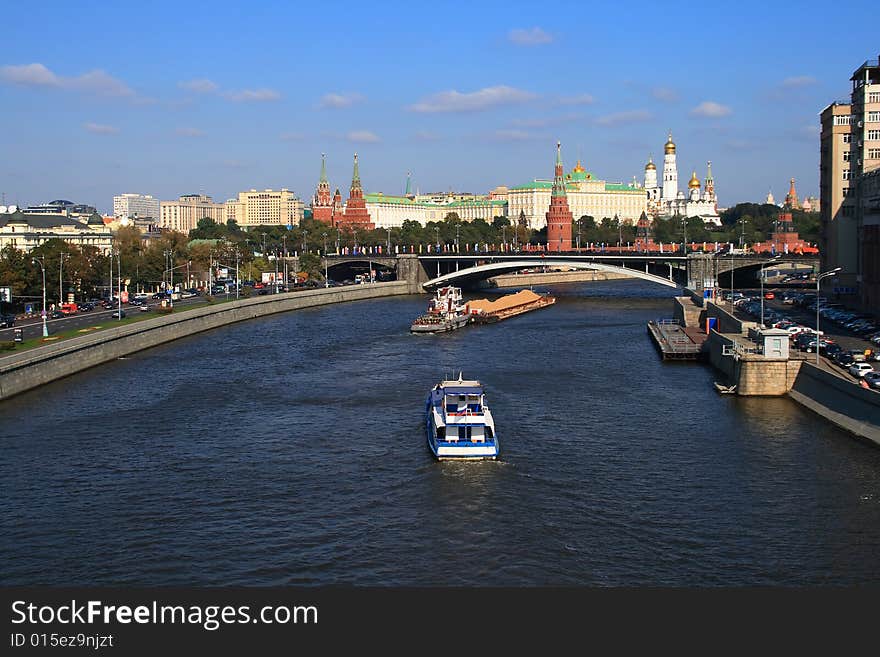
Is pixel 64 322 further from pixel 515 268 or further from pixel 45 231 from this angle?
pixel 45 231

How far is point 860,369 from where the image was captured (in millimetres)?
39156

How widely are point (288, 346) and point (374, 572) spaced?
1617 inches

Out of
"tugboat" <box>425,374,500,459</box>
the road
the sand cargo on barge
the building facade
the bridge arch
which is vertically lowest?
"tugboat" <box>425,374,500,459</box>

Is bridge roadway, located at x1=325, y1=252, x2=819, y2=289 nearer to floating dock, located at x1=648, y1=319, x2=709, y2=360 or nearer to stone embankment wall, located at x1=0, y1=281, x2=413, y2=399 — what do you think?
stone embankment wall, located at x1=0, y1=281, x2=413, y2=399

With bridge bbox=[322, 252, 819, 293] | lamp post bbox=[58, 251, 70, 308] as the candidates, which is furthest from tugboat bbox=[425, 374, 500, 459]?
bridge bbox=[322, 252, 819, 293]

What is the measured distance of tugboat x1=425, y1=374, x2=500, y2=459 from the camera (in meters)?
32.1

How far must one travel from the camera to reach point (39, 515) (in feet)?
87.4

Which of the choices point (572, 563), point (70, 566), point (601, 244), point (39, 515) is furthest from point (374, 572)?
point (601, 244)

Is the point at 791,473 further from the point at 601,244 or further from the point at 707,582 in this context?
the point at 601,244

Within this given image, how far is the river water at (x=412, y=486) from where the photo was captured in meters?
23.1

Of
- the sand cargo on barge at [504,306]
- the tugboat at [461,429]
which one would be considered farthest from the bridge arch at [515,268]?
the tugboat at [461,429]

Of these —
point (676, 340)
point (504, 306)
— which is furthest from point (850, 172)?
point (504, 306)

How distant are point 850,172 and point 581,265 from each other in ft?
103

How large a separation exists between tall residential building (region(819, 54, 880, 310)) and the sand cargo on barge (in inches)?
952
